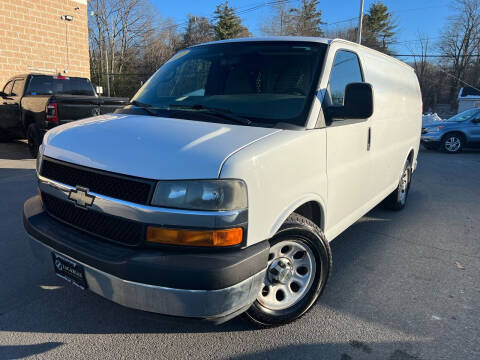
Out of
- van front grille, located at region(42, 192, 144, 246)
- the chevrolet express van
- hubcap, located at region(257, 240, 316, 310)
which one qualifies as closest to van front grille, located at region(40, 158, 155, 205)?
the chevrolet express van

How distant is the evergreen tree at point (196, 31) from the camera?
181ft

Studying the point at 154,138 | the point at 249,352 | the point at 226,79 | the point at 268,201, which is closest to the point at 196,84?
the point at 226,79

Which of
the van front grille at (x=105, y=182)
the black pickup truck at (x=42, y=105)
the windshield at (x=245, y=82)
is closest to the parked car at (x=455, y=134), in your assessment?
the black pickup truck at (x=42, y=105)

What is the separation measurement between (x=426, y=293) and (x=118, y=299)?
2597 mm

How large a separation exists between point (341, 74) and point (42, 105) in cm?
737

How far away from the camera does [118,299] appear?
213cm

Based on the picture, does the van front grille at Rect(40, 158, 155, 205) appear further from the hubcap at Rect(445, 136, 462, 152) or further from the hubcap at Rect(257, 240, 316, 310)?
the hubcap at Rect(445, 136, 462, 152)

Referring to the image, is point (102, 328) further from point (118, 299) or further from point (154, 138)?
point (154, 138)

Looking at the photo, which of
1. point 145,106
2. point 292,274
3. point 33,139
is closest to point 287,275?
point 292,274

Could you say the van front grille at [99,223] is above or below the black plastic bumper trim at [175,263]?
above

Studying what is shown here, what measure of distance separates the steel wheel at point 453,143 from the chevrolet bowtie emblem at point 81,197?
13973mm

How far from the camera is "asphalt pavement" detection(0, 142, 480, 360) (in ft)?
8.02

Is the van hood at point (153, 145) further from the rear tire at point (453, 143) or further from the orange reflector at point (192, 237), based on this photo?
the rear tire at point (453, 143)

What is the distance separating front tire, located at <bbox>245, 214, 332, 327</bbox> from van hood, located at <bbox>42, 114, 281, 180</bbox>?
0.69 m
